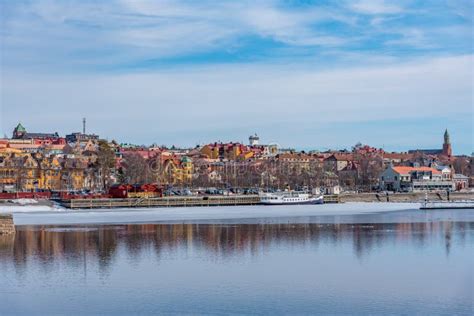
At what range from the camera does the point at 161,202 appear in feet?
246

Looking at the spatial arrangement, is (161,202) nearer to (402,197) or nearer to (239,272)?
(402,197)

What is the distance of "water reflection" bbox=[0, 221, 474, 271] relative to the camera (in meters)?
30.2

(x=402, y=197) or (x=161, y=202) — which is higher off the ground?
(x=161, y=202)

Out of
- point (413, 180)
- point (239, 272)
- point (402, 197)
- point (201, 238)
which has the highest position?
point (413, 180)

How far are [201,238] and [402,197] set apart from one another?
53598 mm

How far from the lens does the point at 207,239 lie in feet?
118

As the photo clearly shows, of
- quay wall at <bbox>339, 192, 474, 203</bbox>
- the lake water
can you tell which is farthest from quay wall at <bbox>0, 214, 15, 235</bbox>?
quay wall at <bbox>339, 192, 474, 203</bbox>

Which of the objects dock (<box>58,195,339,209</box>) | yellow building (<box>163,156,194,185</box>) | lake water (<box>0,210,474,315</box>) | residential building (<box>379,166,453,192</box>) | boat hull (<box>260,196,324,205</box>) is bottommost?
lake water (<box>0,210,474,315</box>)

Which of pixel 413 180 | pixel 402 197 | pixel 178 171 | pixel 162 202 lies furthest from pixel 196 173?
pixel 162 202

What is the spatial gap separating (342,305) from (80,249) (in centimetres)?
1504

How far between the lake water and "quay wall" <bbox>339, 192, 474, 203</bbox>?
138 feet

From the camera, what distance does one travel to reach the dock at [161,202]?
70688 mm

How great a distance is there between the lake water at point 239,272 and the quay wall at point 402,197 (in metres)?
42.2

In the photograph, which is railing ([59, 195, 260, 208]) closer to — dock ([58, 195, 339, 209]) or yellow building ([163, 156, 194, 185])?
dock ([58, 195, 339, 209])
